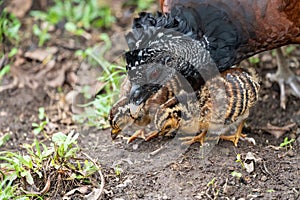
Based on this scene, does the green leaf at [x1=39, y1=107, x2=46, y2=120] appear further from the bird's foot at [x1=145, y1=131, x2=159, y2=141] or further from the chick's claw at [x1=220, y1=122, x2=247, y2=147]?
the chick's claw at [x1=220, y1=122, x2=247, y2=147]

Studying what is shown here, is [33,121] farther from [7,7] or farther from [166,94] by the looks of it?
[7,7]

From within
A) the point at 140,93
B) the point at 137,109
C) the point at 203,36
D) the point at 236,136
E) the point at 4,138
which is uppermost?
the point at 203,36

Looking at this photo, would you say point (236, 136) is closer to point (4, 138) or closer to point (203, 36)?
point (203, 36)

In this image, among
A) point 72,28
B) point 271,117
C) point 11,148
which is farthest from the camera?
point 72,28

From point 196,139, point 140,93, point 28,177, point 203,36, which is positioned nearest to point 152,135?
point 196,139

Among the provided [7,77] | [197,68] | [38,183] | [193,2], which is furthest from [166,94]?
[7,77]

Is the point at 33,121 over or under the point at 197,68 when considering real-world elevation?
under

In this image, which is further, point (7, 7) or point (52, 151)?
point (7, 7)
